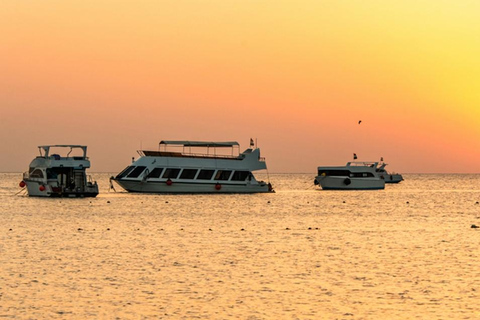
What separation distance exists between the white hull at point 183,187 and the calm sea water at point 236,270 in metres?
42.6

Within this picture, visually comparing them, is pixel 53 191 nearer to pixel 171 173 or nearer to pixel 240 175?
pixel 171 173

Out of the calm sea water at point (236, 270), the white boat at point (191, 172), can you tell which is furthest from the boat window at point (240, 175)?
the calm sea water at point (236, 270)

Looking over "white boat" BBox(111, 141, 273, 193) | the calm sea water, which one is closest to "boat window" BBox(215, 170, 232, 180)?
"white boat" BBox(111, 141, 273, 193)

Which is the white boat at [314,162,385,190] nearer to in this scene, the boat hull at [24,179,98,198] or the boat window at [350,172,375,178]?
the boat window at [350,172,375,178]

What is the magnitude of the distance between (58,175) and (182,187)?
19579 mm

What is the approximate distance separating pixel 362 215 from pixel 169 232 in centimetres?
2878

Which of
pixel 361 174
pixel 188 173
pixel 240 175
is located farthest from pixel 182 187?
pixel 361 174

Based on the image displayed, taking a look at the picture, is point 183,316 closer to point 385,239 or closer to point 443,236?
point 385,239

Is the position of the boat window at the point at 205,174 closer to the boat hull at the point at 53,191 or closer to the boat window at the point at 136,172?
the boat window at the point at 136,172

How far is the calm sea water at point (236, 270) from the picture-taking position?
24.8 meters

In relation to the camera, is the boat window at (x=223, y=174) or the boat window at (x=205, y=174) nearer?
the boat window at (x=205, y=174)

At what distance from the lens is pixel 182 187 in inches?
4299

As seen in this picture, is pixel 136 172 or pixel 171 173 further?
pixel 136 172

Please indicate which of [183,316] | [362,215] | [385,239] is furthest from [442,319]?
[362,215]
